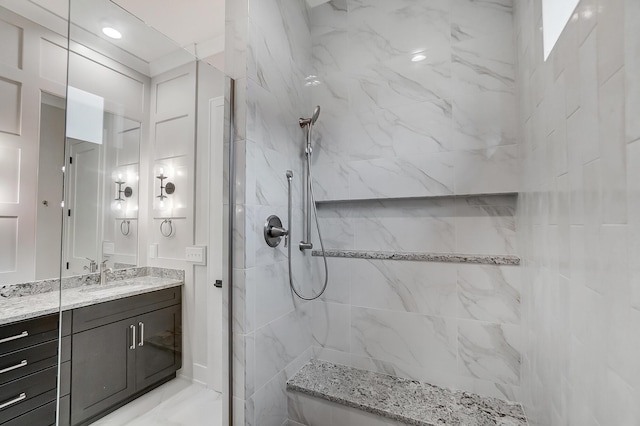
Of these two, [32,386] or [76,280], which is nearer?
[76,280]

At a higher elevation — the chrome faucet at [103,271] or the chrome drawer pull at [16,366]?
the chrome faucet at [103,271]

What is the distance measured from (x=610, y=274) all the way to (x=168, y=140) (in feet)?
5.04

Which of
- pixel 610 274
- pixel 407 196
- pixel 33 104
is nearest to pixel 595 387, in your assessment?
pixel 610 274

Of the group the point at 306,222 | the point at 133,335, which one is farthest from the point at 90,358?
the point at 306,222

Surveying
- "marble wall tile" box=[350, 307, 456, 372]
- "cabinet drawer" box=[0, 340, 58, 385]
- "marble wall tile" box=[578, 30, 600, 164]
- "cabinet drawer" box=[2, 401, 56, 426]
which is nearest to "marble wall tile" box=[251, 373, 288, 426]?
"marble wall tile" box=[350, 307, 456, 372]

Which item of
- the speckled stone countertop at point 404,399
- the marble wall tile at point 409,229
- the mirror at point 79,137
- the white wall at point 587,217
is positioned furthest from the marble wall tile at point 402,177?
the speckled stone countertop at point 404,399

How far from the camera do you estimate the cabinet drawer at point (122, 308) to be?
96 centimetres

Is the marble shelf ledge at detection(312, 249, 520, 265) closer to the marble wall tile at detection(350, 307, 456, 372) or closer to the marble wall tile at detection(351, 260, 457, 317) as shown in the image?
the marble wall tile at detection(351, 260, 457, 317)

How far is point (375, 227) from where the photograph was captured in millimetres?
1709

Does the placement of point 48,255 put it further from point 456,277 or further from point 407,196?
point 456,277

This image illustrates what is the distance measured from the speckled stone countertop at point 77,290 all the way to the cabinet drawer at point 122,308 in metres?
0.02

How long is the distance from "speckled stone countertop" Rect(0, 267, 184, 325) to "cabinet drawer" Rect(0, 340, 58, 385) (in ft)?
0.53

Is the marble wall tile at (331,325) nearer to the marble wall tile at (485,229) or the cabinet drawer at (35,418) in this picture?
the marble wall tile at (485,229)

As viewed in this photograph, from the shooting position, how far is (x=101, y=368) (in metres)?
0.98
